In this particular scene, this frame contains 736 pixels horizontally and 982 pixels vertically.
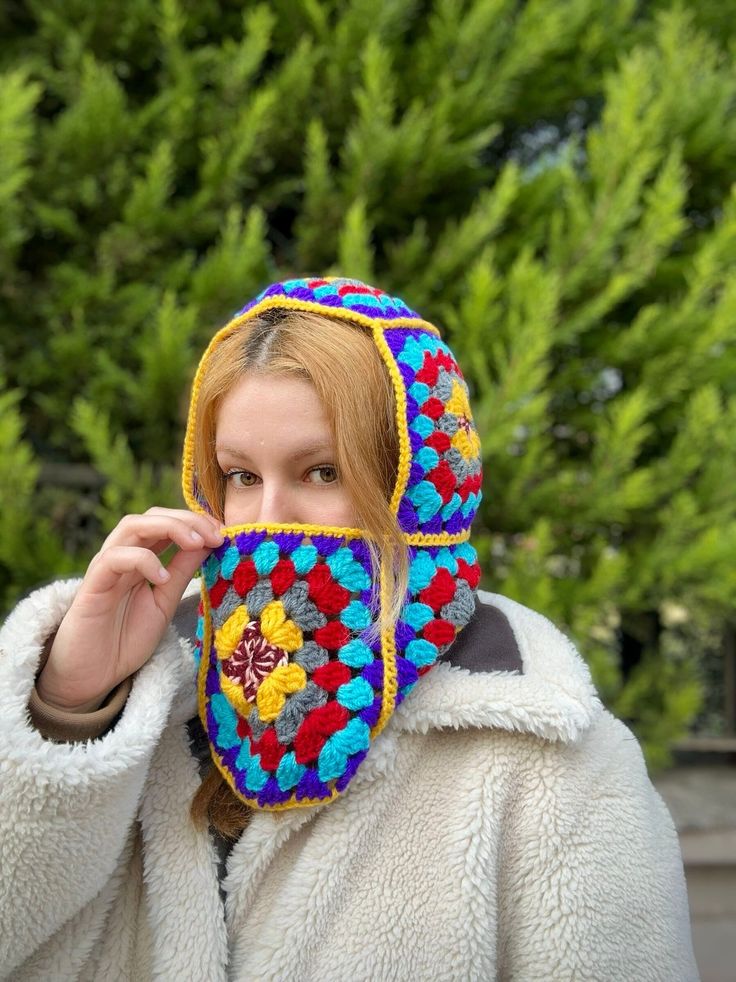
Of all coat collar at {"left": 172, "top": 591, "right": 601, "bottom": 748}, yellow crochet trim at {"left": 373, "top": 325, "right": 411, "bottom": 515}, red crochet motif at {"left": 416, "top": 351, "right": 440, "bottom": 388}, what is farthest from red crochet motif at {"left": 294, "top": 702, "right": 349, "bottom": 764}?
red crochet motif at {"left": 416, "top": 351, "right": 440, "bottom": 388}

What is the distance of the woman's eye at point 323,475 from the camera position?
48.9 inches

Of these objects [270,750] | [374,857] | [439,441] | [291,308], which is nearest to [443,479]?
[439,441]

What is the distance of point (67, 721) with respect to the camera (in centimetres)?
116

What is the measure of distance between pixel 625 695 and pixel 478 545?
43.9 inches

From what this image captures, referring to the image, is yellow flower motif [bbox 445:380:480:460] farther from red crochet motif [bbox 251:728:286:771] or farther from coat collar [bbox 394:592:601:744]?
red crochet motif [bbox 251:728:286:771]

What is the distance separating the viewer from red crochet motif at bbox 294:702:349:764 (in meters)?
1.16

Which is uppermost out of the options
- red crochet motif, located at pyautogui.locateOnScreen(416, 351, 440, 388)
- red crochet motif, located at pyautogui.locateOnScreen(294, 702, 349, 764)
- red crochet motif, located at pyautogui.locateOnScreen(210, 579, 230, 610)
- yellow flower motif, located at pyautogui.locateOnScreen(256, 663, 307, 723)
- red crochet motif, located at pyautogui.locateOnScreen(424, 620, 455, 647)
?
red crochet motif, located at pyautogui.locateOnScreen(416, 351, 440, 388)

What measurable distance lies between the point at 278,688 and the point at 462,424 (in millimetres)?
529

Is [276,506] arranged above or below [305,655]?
above

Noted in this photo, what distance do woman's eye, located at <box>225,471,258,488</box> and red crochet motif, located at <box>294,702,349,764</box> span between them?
0.38 meters

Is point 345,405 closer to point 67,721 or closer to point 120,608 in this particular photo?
point 120,608

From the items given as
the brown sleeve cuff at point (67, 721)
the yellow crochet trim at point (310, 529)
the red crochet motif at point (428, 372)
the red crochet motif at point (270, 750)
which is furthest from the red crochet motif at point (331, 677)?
the red crochet motif at point (428, 372)

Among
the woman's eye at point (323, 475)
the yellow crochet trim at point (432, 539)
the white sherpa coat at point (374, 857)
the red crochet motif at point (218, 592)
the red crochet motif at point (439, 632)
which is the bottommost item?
the white sherpa coat at point (374, 857)

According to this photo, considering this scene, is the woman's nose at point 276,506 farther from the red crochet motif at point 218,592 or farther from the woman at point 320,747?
the red crochet motif at point 218,592
